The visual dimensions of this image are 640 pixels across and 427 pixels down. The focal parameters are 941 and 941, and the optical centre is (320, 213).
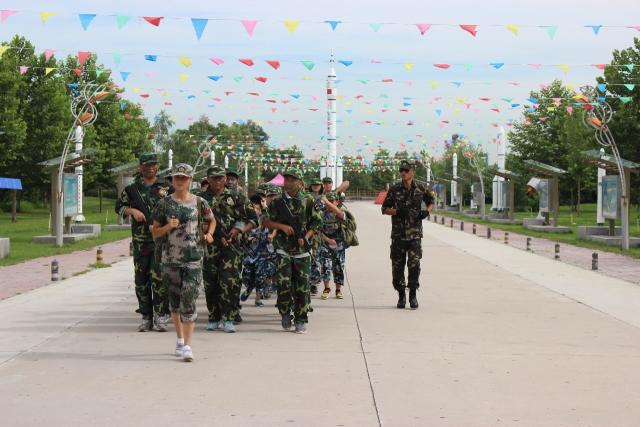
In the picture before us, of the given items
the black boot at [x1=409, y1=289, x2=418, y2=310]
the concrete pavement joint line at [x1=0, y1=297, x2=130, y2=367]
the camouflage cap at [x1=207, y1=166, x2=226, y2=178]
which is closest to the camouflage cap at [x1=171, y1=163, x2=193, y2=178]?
the camouflage cap at [x1=207, y1=166, x2=226, y2=178]

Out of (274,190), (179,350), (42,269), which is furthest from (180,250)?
(42,269)

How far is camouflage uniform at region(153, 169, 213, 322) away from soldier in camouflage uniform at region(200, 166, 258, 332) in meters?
1.46

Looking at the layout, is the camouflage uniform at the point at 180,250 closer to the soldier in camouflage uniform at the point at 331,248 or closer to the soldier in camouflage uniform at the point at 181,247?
the soldier in camouflage uniform at the point at 181,247

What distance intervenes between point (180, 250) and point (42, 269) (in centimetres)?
1182

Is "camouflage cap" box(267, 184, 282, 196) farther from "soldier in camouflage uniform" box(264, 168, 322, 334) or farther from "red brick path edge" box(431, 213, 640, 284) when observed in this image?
"red brick path edge" box(431, 213, 640, 284)

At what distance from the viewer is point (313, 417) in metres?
6.20

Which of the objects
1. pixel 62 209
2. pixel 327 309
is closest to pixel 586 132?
pixel 62 209

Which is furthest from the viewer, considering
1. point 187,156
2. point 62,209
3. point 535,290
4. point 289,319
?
point 187,156

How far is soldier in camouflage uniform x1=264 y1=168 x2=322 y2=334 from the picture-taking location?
33.1ft

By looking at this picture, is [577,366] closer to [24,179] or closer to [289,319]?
[289,319]

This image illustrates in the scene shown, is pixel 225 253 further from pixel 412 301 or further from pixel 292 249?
pixel 412 301

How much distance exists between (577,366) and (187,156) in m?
86.4

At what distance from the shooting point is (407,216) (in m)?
12.1

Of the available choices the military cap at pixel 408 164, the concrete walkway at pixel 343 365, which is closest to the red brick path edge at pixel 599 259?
the concrete walkway at pixel 343 365
